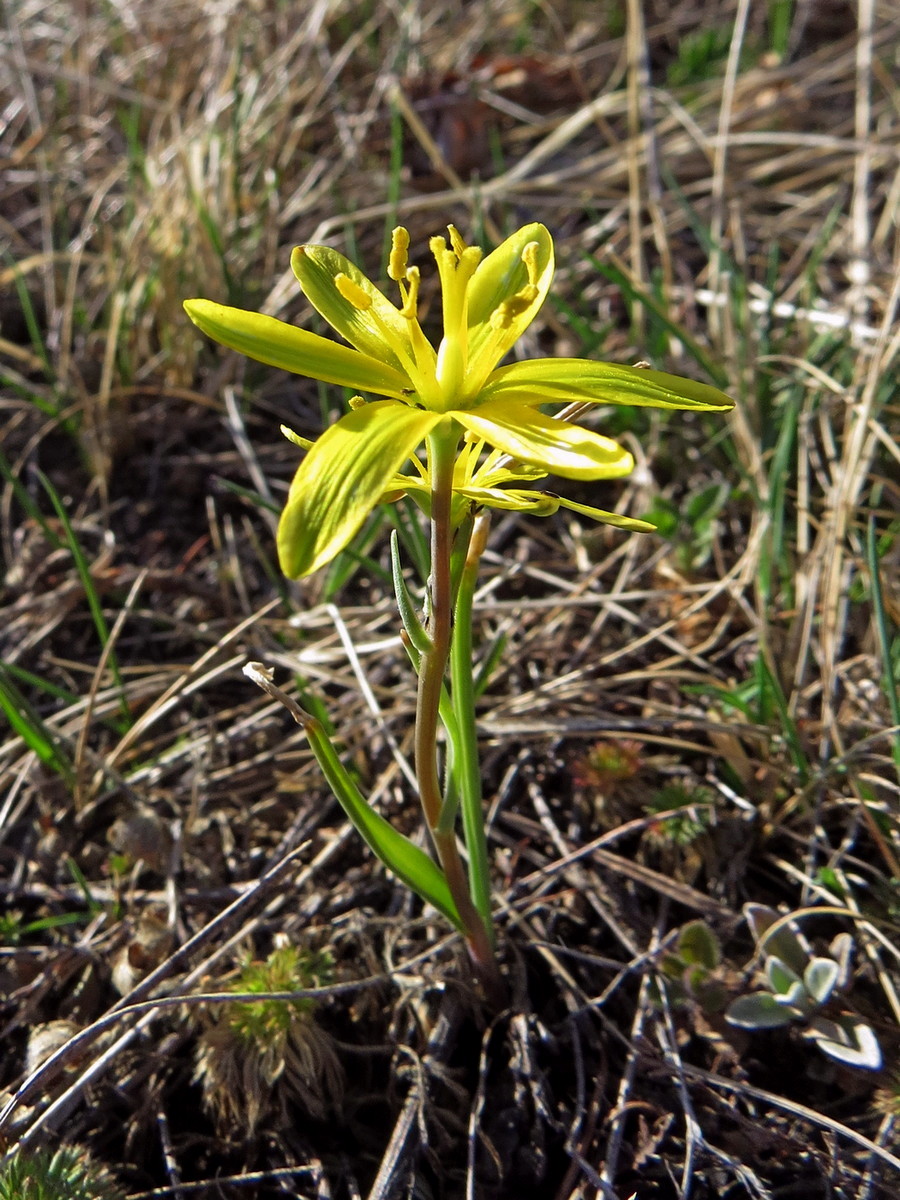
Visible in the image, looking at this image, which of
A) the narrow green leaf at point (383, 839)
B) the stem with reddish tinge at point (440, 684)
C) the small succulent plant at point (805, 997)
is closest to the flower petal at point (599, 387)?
the stem with reddish tinge at point (440, 684)

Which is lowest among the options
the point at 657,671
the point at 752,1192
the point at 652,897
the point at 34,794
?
the point at 752,1192

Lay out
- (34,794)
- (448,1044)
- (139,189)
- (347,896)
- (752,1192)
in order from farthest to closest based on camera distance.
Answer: (139,189)
(34,794)
(347,896)
(448,1044)
(752,1192)

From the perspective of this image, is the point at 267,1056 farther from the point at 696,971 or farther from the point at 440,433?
the point at 440,433

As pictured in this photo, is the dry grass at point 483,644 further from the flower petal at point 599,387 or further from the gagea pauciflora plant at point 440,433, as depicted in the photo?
the flower petal at point 599,387

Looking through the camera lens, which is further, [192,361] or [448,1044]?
[192,361]

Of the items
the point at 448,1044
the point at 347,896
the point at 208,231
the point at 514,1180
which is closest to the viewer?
the point at 514,1180

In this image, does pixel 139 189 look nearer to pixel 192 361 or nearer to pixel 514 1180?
pixel 192 361

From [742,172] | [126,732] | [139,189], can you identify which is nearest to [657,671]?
[126,732]

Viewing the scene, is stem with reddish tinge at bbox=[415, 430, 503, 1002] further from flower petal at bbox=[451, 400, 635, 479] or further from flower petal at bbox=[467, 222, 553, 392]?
flower petal at bbox=[467, 222, 553, 392]
